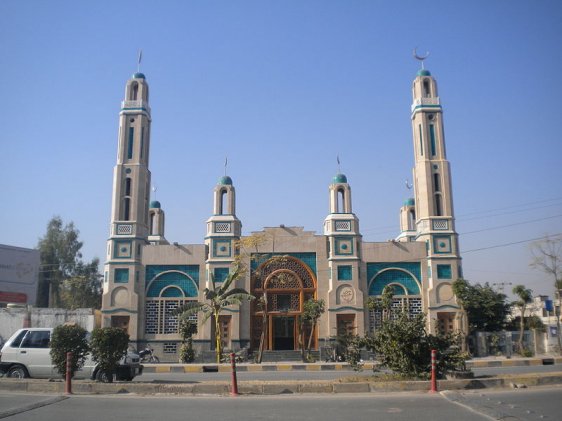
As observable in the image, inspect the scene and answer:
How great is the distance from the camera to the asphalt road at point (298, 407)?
30.9 feet

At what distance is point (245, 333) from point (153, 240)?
41.6ft

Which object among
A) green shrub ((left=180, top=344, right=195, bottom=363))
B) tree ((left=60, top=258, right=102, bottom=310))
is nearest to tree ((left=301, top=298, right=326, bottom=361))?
green shrub ((left=180, top=344, right=195, bottom=363))

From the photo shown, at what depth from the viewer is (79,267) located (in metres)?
52.7

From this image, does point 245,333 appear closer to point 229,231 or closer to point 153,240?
point 229,231

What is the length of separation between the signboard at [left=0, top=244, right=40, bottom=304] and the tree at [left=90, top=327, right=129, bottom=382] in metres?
26.3

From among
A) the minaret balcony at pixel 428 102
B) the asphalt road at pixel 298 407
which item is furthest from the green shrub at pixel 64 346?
the minaret balcony at pixel 428 102

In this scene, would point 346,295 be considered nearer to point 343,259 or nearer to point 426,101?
point 343,259

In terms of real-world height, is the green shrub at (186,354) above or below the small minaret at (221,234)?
below

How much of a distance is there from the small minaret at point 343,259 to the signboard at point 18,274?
69.7ft

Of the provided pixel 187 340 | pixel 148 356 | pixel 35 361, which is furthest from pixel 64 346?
pixel 148 356

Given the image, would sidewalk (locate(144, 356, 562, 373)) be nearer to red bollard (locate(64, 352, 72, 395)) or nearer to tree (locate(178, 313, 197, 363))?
tree (locate(178, 313, 197, 363))

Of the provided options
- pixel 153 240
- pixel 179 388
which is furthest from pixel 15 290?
pixel 179 388

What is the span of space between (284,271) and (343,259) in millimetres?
3656

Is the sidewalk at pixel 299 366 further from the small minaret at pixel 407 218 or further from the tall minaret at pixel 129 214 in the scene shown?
the small minaret at pixel 407 218
